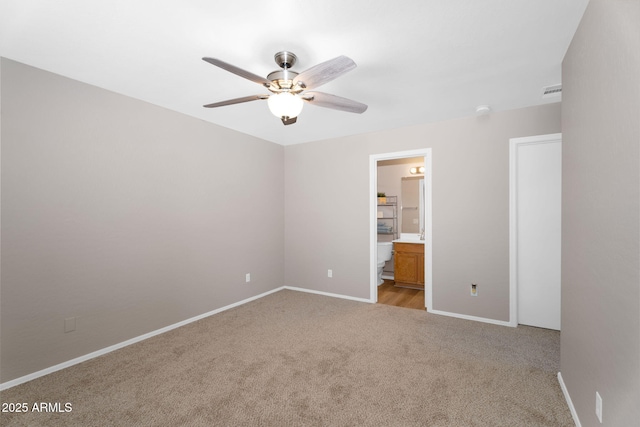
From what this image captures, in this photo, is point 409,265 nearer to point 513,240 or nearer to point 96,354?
point 513,240

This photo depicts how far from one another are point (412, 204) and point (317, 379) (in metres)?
3.96

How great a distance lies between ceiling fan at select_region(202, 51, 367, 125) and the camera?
1.67m

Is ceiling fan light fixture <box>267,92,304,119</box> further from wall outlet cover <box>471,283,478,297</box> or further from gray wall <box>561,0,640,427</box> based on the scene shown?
wall outlet cover <box>471,283,478,297</box>

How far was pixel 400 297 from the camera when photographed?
4359mm

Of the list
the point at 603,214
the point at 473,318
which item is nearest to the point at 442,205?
the point at 473,318

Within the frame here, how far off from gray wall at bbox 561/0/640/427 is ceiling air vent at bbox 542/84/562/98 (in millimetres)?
774

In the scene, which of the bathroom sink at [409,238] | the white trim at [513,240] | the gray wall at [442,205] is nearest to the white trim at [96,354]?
the gray wall at [442,205]

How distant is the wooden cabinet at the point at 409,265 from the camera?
4.71 m

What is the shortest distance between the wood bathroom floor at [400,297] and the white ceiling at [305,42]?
2646 millimetres

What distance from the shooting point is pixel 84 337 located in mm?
2512

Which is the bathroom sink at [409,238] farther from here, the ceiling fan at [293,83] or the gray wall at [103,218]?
the ceiling fan at [293,83]

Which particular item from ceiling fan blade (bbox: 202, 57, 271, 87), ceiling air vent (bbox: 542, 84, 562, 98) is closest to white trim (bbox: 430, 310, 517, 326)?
ceiling air vent (bbox: 542, 84, 562, 98)

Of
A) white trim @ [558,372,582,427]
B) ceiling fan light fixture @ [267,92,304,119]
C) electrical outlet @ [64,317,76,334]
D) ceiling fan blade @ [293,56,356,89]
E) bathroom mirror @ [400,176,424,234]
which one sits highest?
ceiling fan blade @ [293,56,356,89]

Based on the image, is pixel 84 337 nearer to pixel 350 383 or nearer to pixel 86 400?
pixel 86 400
